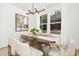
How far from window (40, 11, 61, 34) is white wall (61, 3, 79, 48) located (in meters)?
0.07

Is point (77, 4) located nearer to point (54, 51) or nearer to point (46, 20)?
point (46, 20)

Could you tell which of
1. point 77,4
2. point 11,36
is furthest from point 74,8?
point 11,36

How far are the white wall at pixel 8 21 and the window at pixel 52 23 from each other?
309mm

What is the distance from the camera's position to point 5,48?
6.69ft

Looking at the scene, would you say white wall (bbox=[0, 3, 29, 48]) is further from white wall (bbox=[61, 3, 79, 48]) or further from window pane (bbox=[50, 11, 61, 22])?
white wall (bbox=[61, 3, 79, 48])

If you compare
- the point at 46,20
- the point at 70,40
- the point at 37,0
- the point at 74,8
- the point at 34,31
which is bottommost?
the point at 70,40

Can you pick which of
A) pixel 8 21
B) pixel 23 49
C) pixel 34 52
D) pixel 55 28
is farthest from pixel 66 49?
pixel 8 21

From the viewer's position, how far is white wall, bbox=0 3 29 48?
6.56ft

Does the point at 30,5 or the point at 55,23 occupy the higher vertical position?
the point at 30,5

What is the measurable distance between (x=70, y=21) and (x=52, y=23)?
25 centimetres

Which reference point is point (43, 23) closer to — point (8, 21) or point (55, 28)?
point (55, 28)

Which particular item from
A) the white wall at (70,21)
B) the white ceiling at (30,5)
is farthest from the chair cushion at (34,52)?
the white ceiling at (30,5)

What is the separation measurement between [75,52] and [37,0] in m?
0.91

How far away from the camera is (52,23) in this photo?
2016mm
